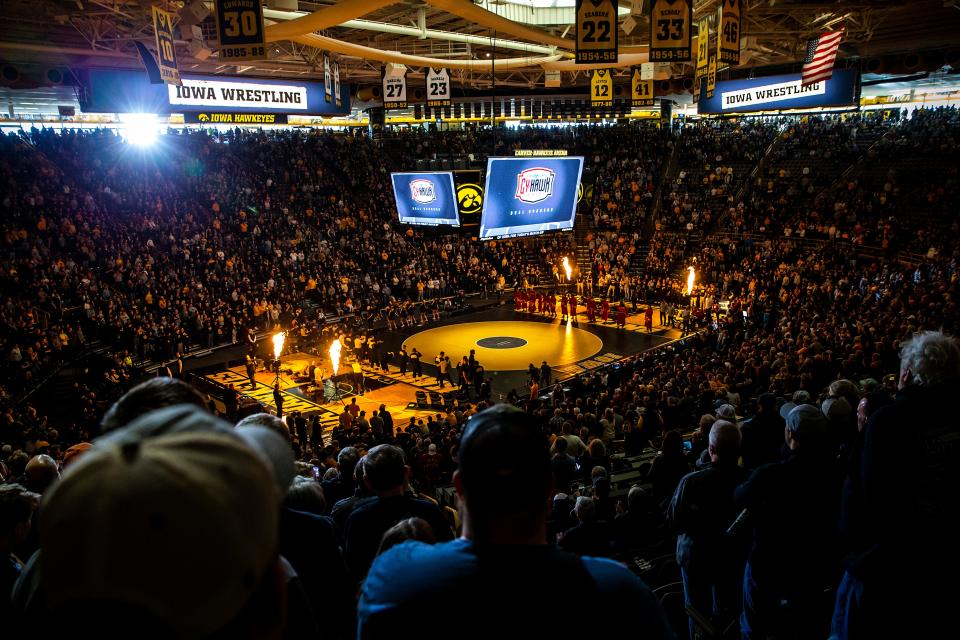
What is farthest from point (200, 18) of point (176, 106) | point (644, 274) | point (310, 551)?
point (644, 274)

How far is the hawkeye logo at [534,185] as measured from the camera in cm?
2389

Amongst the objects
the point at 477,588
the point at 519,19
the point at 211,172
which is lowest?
the point at 477,588

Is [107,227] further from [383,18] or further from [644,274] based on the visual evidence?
[644,274]

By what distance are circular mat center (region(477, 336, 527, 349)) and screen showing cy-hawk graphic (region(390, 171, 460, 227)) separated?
530 cm

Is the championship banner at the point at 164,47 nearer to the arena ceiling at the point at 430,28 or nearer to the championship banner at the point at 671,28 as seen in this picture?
the arena ceiling at the point at 430,28

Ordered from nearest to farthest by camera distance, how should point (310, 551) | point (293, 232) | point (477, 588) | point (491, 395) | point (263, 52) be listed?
point (477, 588) < point (310, 551) < point (263, 52) < point (491, 395) < point (293, 232)

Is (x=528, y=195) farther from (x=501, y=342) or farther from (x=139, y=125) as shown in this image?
(x=139, y=125)

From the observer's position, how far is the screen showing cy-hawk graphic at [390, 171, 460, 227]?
2344 cm

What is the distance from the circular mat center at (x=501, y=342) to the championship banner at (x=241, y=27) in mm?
15049

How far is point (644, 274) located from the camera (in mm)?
34062

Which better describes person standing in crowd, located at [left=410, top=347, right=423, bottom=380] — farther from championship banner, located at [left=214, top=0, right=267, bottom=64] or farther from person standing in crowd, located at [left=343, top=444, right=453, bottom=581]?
person standing in crowd, located at [left=343, top=444, right=453, bottom=581]

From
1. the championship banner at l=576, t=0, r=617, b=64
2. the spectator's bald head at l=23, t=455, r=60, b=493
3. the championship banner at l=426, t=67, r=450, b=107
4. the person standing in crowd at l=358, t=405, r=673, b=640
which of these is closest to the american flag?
the championship banner at l=576, t=0, r=617, b=64

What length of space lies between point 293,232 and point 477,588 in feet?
105

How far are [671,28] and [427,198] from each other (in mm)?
11946
